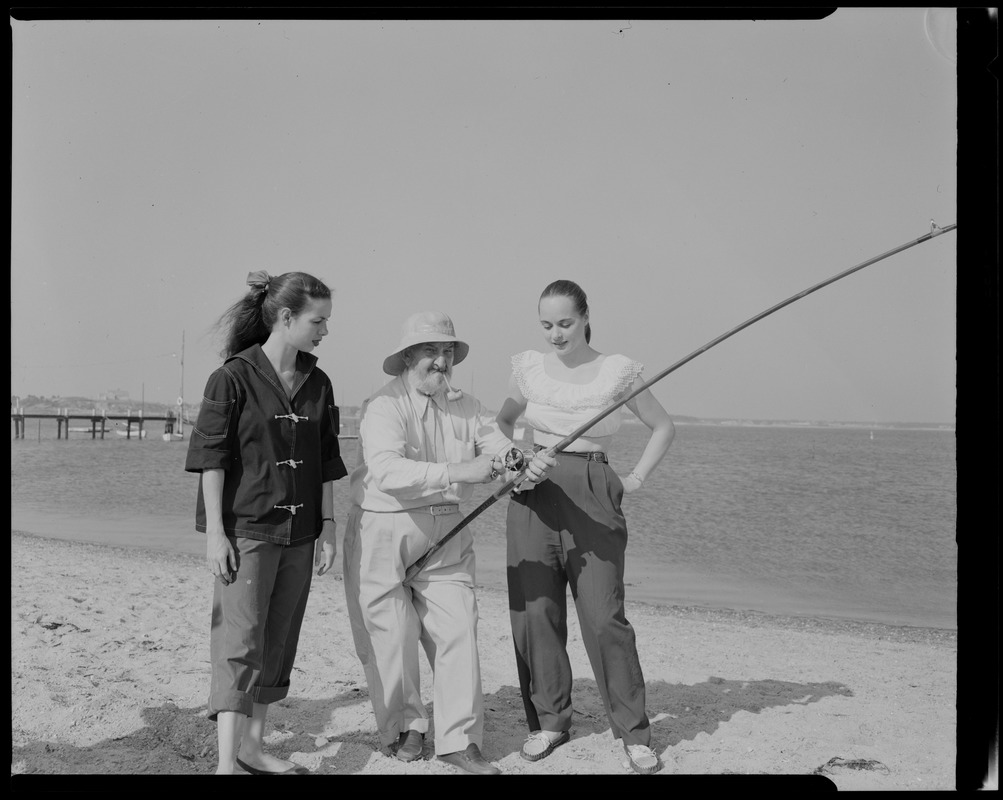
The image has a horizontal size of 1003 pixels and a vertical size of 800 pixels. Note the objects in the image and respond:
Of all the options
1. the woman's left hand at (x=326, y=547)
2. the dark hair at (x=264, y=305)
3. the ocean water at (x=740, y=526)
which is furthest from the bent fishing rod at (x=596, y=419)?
the ocean water at (x=740, y=526)

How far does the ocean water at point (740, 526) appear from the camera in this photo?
888cm

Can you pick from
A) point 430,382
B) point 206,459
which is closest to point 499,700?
point 430,382

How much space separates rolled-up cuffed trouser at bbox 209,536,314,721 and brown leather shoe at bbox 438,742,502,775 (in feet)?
1.93

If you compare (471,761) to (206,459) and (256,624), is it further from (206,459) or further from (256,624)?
(206,459)

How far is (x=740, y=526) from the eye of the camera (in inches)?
598

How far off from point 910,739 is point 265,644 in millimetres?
2502

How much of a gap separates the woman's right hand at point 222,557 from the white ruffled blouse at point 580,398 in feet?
3.56

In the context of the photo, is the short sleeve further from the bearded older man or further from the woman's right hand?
the bearded older man

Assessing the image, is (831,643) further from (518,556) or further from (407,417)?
(407,417)

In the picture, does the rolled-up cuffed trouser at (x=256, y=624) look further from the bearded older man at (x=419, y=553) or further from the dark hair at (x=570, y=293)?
the dark hair at (x=570, y=293)

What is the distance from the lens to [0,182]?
8.63ft

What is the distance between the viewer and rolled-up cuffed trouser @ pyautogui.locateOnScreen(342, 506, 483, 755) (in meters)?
2.94

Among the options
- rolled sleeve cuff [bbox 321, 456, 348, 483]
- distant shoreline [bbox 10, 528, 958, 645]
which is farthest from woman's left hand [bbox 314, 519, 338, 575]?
distant shoreline [bbox 10, 528, 958, 645]
